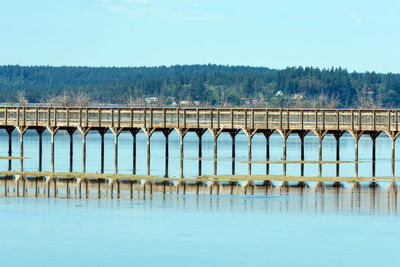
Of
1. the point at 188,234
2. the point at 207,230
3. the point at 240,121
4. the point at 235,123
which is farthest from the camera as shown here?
the point at 240,121

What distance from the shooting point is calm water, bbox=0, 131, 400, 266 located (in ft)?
123

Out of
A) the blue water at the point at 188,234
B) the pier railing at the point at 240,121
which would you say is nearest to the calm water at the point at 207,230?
the blue water at the point at 188,234

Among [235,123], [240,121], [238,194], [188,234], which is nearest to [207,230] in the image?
[188,234]

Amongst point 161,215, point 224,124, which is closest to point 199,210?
point 161,215

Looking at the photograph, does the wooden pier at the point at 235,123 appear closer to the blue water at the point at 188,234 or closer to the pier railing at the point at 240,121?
the pier railing at the point at 240,121

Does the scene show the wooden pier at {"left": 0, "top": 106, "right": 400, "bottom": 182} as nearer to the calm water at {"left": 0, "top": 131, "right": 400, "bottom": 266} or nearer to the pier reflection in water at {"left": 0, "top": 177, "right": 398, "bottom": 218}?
the pier reflection in water at {"left": 0, "top": 177, "right": 398, "bottom": 218}

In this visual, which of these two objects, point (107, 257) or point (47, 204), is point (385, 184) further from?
point (107, 257)

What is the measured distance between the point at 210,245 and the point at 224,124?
34.0 m

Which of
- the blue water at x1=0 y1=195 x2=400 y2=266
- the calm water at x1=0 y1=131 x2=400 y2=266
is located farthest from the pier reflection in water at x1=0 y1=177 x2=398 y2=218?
the blue water at x1=0 y1=195 x2=400 y2=266

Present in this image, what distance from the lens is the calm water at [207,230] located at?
A: 123 ft

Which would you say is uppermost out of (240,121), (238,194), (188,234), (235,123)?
(240,121)

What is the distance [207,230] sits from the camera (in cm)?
4303

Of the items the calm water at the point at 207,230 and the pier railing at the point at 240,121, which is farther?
the pier railing at the point at 240,121

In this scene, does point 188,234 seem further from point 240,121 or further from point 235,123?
point 240,121
